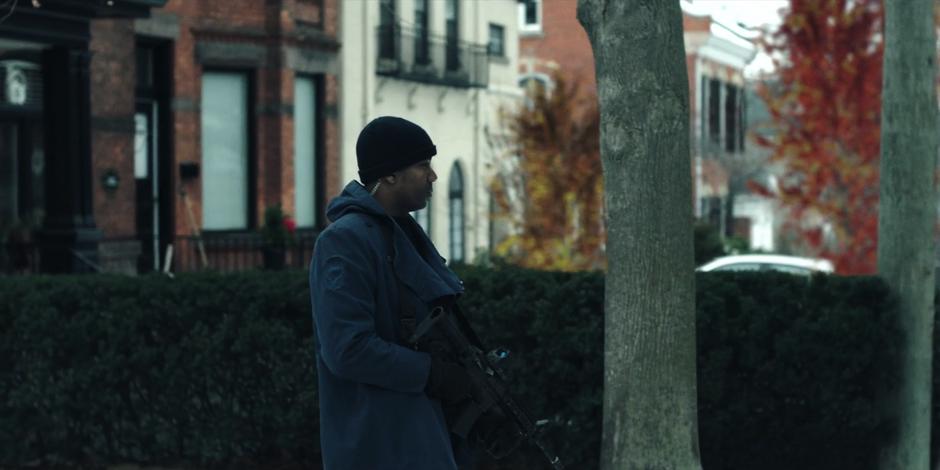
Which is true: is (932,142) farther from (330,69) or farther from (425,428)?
(330,69)

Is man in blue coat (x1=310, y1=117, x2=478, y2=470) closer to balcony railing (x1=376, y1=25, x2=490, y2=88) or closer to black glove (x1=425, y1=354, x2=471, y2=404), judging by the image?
black glove (x1=425, y1=354, x2=471, y2=404)

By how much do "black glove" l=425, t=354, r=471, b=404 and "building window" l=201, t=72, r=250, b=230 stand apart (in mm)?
20117

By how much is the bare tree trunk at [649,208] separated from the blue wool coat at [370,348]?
2.95 meters

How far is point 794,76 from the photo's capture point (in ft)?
45.8

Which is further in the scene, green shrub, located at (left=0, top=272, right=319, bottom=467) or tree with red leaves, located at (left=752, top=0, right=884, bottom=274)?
tree with red leaves, located at (left=752, top=0, right=884, bottom=274)

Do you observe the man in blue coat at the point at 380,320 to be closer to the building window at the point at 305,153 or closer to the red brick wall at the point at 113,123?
the red brick wall at the point at 113,123

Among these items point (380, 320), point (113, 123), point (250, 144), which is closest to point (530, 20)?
point (250, 144)

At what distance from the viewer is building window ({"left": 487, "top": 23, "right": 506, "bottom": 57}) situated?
120ft

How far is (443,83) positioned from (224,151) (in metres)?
8.38

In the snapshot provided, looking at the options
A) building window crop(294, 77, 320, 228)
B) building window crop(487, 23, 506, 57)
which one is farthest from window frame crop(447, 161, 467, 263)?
building window crop(294, 77, 320, 228)

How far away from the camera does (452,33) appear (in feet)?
111

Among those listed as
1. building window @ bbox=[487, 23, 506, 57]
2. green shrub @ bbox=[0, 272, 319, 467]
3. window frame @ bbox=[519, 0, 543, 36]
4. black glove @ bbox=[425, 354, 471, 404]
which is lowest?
green shrub @ bbox=[0, 272, 319, 467]

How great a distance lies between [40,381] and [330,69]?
1832 centimetres

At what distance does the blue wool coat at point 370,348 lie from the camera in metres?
4.78
